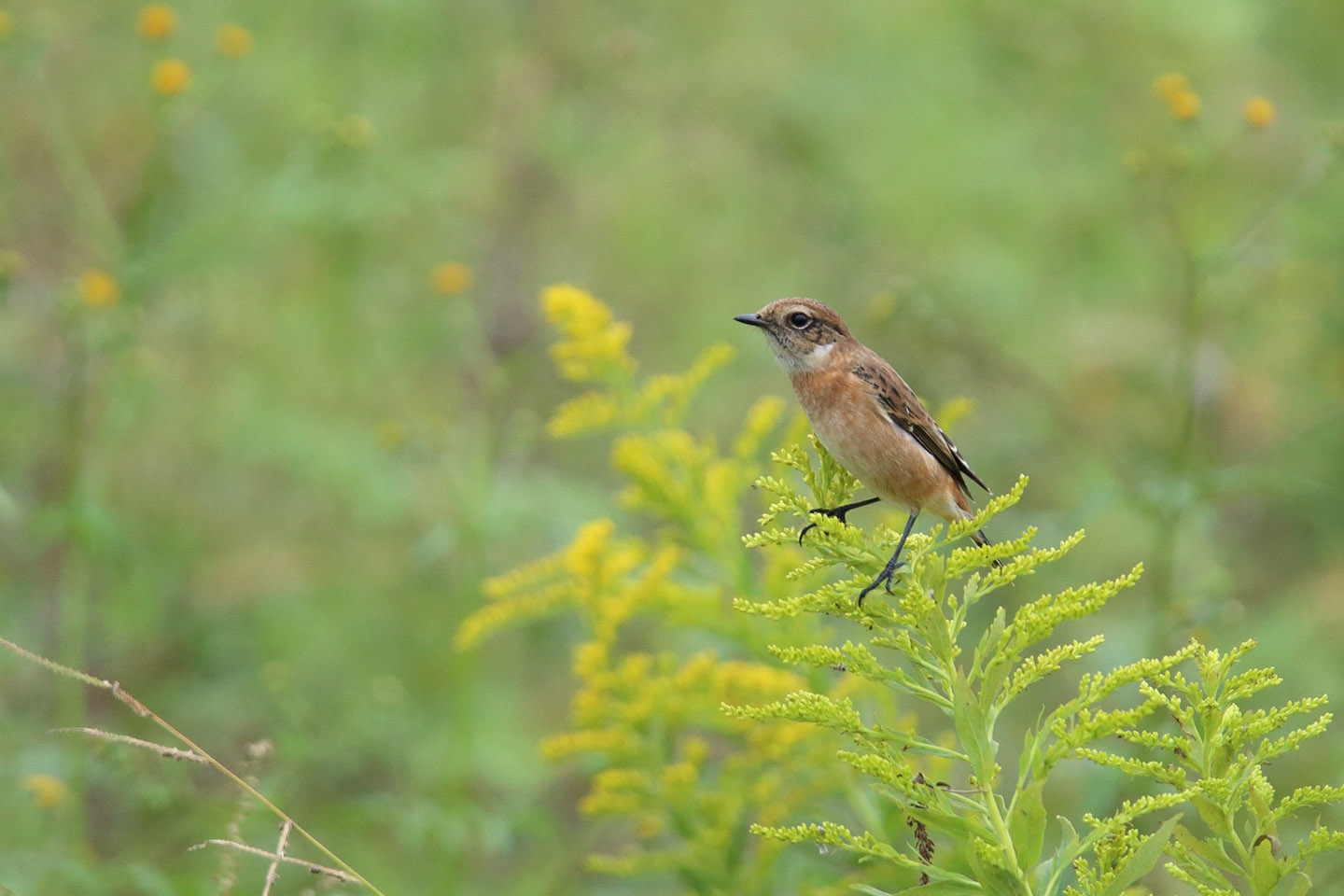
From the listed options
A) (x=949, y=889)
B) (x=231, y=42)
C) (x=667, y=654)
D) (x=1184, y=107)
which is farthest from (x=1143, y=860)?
(x=231, y=42)

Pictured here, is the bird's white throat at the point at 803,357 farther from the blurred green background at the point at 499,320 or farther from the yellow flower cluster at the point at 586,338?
the blurred green background at the point at 499,320

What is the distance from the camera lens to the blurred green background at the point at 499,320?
4.28m

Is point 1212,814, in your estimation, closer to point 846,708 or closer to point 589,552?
point 846,708

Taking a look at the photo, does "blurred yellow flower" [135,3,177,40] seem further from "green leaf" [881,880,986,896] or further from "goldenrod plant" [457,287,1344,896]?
"green leaf" [881,880,986,896]

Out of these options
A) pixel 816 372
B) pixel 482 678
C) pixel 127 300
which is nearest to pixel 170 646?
pixel 482 678

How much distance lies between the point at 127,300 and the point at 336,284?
5.97 ft

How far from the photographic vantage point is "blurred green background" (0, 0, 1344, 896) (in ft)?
14.0

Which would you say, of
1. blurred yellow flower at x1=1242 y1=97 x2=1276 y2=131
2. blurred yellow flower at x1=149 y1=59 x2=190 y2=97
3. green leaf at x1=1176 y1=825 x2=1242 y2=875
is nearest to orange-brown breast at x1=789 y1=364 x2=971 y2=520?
green leaf at x1=1176 y1=825 x2=1242 y2=875

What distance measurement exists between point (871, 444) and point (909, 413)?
379 millimetres

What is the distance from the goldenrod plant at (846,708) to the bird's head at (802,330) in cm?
21

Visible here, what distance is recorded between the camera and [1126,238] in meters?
7.68

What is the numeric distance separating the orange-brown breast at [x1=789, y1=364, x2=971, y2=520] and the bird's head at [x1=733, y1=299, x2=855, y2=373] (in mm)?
63

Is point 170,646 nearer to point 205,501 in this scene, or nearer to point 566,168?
point 205,501

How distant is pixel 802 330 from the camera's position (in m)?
3.73
